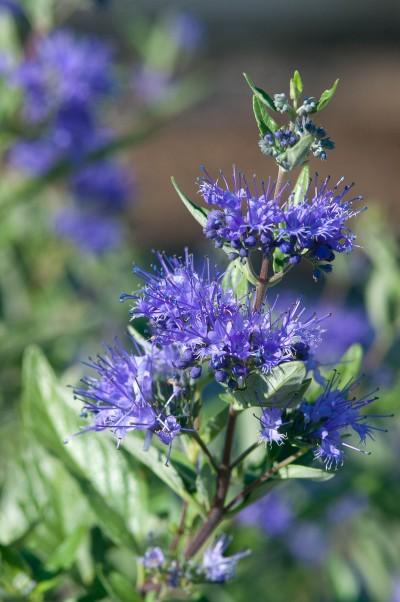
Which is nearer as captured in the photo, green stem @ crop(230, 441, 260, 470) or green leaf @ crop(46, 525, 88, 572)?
green stem @ crop(230, 441, 260, 470)

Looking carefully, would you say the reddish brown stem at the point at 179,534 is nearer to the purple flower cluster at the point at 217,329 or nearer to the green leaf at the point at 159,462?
the green leaf at the point at 159,462

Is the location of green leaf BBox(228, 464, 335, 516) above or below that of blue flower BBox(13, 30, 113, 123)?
below

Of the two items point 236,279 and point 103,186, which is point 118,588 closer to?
point 236,279

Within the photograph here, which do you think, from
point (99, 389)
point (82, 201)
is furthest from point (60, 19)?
point (99, 389)

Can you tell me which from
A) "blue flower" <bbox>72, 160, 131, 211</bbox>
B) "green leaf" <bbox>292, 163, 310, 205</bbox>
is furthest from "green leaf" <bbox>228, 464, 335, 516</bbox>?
"blue flower" <bbox>72, 160, 131, 211</bbox>

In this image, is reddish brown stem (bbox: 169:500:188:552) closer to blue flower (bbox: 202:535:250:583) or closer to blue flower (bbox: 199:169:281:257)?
blue flower (bbox: 202:535:250:583)

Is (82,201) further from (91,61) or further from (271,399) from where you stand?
(271,399)

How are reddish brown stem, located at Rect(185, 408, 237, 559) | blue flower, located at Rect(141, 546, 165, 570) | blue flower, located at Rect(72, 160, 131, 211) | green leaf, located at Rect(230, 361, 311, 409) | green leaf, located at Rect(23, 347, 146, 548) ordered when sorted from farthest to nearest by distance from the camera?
blue flower, located at Rect(72, 160, 131, 211) < green leaf, located at Rect(23, 347, 146, 548) < blue flower, located at Rect(141, 546, 165, 570) < reddish brown stem, located at Rect(185, 408, 237, 559) < green leaf, located at Rect(230, 361, 311, 409)
